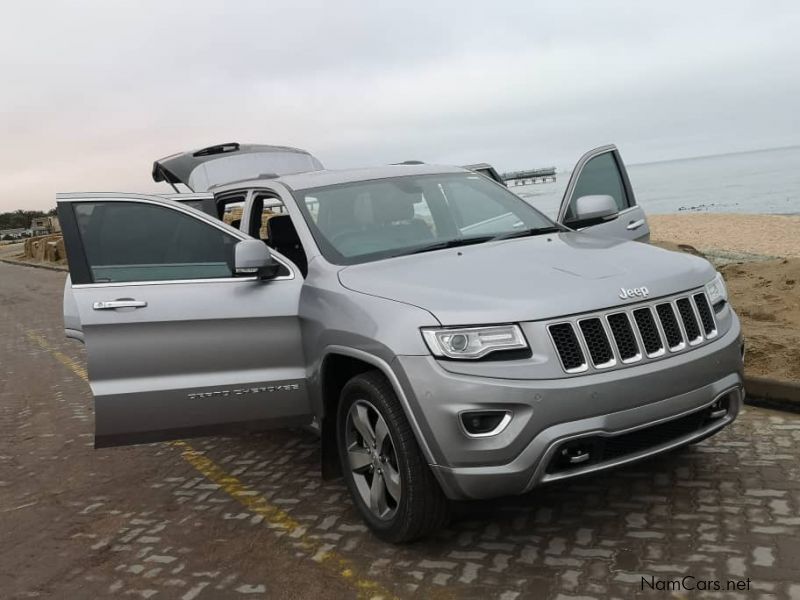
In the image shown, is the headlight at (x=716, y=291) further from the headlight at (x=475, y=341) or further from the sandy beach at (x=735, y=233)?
the sandy beach at (x=735, y=233)

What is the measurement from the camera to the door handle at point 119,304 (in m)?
4.07

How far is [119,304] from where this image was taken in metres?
4.09

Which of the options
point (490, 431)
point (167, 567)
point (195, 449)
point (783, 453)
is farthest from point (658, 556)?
point (195, 449)

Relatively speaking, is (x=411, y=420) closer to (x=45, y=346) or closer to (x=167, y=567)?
(x=167, y=567)

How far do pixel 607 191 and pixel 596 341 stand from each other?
3513 mm

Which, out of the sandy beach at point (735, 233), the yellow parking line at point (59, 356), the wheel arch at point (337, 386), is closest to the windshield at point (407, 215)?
the wheel arch at point (337, 386)

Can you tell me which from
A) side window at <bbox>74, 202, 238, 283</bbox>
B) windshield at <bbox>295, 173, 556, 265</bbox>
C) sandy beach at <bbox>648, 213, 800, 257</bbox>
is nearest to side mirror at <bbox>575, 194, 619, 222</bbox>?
windshield at <bbox>295, 173, 556, 265</bbox>

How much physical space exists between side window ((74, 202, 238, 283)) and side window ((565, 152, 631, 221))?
302 centimetres

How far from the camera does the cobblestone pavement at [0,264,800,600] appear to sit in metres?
Answer: 3.37

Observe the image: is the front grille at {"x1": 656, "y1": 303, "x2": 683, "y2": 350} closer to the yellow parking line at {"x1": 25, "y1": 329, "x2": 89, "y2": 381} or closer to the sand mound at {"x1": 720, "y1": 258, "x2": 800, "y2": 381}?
the sand mound at {"x1": 720, "y1": 258, "x2": 800, "y2": 381}

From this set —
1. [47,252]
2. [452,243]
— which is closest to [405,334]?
[452,243]

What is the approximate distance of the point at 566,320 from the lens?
327cm

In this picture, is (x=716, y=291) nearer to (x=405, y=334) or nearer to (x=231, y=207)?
(x=405, y=334)

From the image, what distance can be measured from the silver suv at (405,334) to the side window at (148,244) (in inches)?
0.4
